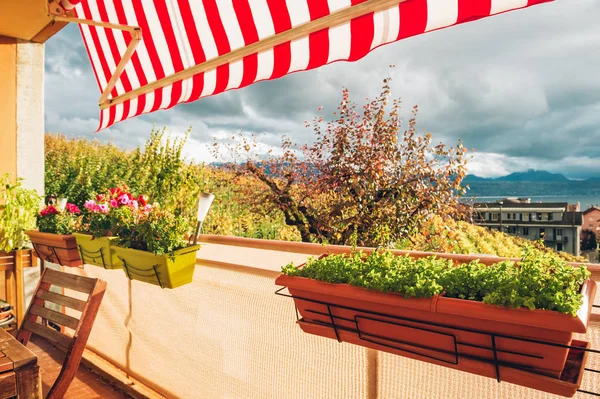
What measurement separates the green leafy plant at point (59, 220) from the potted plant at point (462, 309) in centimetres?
242

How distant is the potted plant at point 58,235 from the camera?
3143mm

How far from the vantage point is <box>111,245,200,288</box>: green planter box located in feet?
7.50

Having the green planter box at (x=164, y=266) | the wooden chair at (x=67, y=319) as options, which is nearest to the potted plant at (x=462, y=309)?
the green planter box at (x=164, y=266)

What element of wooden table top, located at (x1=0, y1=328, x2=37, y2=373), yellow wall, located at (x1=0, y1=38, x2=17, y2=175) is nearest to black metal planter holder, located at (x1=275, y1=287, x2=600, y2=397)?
wooden table top, located at (x1=0, y1=328, x2=37, y2=373)

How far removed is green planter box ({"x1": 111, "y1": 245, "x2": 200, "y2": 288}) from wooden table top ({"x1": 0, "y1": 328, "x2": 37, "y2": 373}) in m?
0.65

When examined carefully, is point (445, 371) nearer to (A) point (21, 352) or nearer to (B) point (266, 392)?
(B) point (266, 392)

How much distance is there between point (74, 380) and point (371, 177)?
493 cm

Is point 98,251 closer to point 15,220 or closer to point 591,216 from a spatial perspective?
point 15,220

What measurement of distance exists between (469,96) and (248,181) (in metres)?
36.6

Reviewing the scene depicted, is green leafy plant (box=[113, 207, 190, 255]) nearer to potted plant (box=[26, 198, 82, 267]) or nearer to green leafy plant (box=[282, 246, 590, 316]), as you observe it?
potted plant (box=[26, 198, 82, 267])

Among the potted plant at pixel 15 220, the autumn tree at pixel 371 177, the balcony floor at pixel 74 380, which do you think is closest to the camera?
the balcony floor at pixel 74 380

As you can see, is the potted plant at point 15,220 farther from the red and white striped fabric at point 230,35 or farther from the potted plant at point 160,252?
the potted plant at point 160,252

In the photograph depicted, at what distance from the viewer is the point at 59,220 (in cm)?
337

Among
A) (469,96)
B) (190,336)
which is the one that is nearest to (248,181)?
(190,336)
